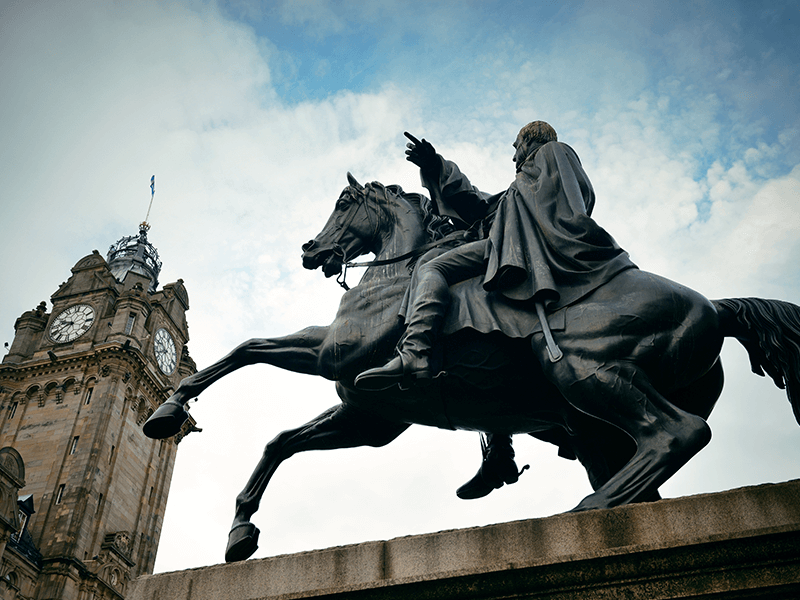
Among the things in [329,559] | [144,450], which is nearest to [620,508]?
[329,559]

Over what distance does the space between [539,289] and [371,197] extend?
2698mm

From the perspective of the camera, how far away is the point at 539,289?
593cm

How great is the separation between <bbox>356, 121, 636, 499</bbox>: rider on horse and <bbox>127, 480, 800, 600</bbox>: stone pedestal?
53.5 inches

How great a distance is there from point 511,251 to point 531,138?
172 cm

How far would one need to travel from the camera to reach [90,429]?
54.2 m

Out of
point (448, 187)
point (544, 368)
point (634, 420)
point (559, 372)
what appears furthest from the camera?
point (448, 187)

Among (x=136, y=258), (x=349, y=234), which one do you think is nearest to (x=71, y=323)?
(x=136, y=258)

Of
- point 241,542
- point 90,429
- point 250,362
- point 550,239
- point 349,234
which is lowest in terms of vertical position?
point 241,542

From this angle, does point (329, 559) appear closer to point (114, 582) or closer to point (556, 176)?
point (556, 176)

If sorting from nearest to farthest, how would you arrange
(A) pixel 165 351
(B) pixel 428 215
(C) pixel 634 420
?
(C) pixel 634 420 → (B) pixel 428 215 → (A) pixel 165 351

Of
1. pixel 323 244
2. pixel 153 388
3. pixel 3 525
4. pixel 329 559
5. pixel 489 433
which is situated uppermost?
pixel 153 388

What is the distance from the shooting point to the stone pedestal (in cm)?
406

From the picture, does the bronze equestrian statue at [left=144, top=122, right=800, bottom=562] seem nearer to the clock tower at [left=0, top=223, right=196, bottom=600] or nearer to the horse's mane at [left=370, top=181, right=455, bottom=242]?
the horse's mane at [left=370, top=181, right=455, bottom=242]

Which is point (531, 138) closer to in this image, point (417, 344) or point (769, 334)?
point (417, 344)
